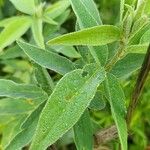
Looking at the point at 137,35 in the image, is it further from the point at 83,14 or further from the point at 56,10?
the point at 56,10

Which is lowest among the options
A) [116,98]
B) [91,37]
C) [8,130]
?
[8,130]

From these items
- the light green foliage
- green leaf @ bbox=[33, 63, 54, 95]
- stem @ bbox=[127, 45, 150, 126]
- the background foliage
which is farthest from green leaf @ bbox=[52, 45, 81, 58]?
stem @ bbox=[127, 45, 150, 126]

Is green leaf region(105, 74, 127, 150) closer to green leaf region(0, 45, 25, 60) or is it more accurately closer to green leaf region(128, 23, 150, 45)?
green leaf region(128, 23, 150, 45)

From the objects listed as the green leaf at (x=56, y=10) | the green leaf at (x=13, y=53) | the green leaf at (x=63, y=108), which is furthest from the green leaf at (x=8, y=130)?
the green leaf at (x=63, y=108)

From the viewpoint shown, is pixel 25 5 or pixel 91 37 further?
pixel 25 5

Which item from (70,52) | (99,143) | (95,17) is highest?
(95,17)

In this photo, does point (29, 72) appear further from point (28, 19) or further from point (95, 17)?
point (95, 17)

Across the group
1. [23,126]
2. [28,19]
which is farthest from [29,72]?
[23,126]

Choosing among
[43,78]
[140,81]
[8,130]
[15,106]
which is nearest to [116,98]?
[140,81]
